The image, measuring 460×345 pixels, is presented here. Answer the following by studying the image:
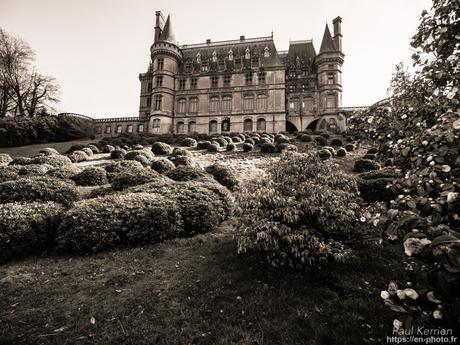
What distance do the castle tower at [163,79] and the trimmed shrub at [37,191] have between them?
106 feet

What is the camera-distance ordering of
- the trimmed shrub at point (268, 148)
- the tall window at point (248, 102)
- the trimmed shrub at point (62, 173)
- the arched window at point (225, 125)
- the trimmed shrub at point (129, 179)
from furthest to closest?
the arched window at point (225, 125) < the tall window at point (248, 102) < the trimmed shrub at point (268, 148) < the trimmed shrub at point (62, 173) < the trimmed shrub at point (129, 179)

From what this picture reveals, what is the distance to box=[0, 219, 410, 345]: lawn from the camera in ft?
A: 13.6

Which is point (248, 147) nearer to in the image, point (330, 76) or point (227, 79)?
point (227, 79)

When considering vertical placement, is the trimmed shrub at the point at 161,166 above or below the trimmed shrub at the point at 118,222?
above

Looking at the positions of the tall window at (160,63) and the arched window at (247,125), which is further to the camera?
the tall window at (160,63)

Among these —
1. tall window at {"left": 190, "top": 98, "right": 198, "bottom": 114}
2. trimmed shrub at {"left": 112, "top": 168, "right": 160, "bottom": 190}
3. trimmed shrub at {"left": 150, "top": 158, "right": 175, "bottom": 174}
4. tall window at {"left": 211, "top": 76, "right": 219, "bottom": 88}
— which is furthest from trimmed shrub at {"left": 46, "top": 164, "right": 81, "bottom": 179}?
tall window at {"left": 211, "top": 76, "right": 219, "bottom": 88}

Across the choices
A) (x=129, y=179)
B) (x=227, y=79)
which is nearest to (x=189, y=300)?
(x=129, y=179)

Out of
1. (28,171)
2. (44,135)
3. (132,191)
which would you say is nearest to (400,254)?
(132,191)

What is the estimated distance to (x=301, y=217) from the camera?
5.91 metres

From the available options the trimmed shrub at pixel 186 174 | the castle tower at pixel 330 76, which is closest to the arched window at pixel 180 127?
the castle tower at pixel 330 76

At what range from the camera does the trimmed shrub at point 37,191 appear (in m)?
8.01

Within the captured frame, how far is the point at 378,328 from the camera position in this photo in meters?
4.14

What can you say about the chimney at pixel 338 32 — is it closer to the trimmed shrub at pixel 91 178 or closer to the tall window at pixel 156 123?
the tall window at pixel 156 123

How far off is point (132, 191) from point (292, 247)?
19.0 feet
